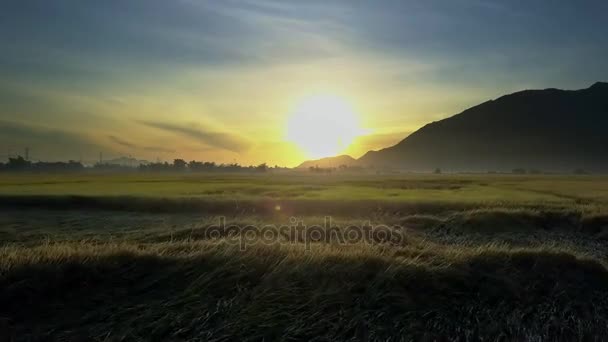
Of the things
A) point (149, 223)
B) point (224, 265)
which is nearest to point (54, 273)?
point (224, 265)

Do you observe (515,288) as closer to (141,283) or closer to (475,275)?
(475,275)

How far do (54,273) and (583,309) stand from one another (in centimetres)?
1171

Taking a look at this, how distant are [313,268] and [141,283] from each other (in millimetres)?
3716

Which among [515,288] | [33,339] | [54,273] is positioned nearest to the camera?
[33,339]

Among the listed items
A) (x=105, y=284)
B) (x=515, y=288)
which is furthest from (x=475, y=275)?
(x=105, y=284)

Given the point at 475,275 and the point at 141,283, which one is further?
the point at 475,275

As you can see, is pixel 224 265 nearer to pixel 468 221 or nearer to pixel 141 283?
pixel 141 283

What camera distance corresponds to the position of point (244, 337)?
21.8ft

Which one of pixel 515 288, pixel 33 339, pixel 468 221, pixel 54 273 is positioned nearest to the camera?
pixel 33 339

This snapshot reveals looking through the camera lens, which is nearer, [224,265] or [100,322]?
[100,322]

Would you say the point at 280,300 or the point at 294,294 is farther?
the point at 294,294

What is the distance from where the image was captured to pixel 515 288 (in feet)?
30.0

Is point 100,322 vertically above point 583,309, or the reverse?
point 100,322

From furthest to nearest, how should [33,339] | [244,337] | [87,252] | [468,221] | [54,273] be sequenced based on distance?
1. [468,221]
2. [87,252]
3. [54,273]
4. [244,337]
5. [33,339]
